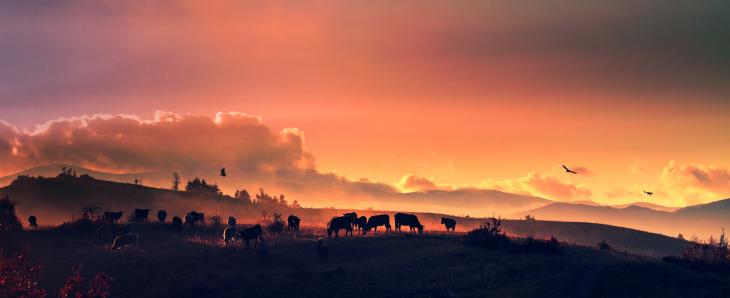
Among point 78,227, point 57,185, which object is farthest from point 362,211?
point 78,227

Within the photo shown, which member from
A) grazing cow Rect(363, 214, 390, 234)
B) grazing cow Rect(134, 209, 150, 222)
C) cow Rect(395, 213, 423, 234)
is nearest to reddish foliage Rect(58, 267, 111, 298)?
grazing cow Rect(134, 209, 150, 222)

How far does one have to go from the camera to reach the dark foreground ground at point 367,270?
34625 mm

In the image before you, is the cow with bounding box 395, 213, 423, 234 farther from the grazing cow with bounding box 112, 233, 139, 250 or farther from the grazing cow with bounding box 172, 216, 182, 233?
the grazing cow with bounding box 112, 233, 139, 250

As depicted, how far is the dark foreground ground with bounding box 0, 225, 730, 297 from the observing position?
3462cm

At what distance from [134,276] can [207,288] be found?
553 centimetres

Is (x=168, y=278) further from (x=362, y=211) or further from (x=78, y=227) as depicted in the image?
(x=362, y=211)

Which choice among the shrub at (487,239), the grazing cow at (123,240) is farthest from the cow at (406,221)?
the grazing cow at (123,240)

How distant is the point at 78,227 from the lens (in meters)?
57.0

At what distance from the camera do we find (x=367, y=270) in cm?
4019

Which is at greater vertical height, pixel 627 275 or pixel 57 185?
pixel 57 185

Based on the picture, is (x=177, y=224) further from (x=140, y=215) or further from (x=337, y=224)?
(x=337, y=224)

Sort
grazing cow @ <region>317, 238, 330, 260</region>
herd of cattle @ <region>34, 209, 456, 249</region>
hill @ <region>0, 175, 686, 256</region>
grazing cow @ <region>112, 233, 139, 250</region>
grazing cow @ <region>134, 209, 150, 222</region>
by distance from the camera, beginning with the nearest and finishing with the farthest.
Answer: grazing cow @ <region>317, 238, 330, 260</region> < grazing cow @ <region>112, 233, 139, 250</region> < herd of cattle @ <region>34, 209, 456, 249</region> < grazing cow @ <region>134, 209, 150, 222</region> < hill @ <region>0, 175, 686, 256</region>

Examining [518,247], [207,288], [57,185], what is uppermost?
[57,185]

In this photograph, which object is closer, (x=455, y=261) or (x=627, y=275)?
(x=627, y=275)
